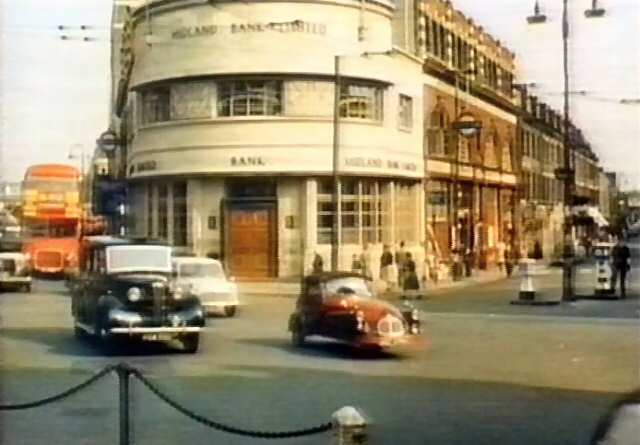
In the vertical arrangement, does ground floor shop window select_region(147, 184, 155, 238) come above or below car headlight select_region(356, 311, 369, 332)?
above

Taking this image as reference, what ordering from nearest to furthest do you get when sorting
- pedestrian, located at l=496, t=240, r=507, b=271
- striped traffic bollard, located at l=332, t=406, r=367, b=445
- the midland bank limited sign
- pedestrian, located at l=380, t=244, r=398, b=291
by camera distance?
striped traffic bollard, located at l=332, t=406, r=367, b=445
the midland bank limited sign
pedestrian, located at l=380, t=244, r=398, b=291
pedestrian, located at l=496, t=240, r=507, b=271

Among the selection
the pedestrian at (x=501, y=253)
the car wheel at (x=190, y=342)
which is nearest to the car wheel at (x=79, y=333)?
the car wheel at (x=190, y=342)

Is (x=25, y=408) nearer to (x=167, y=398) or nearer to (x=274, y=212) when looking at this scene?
(x=167, y=398)

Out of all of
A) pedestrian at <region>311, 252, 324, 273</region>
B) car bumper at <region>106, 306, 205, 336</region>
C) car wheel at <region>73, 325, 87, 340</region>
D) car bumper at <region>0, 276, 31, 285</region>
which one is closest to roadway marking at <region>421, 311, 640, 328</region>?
pedestrian at <region>311, 252, 324, 273</region>

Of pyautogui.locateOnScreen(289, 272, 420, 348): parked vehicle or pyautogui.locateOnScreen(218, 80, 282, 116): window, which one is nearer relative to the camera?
pyautogui.locateOnScreen(218, 80, 282, 116): window

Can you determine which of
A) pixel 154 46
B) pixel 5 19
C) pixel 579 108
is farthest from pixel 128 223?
pixel 579 108

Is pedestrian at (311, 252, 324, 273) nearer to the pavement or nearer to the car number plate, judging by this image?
the pavement
